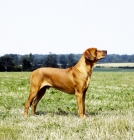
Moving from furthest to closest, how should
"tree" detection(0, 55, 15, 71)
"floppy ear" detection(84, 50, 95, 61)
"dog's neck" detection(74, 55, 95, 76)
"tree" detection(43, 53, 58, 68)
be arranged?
"tree" detection(43, 53, 58, 68) → "tree" detection(0, 55, 15, 71) → "dog's neck" detection(74, 55, 95, 76) → "floppy ear" detection(84, 50, 95, 61)

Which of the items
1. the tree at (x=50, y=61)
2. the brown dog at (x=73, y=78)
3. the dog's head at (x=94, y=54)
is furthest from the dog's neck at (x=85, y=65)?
the tree at (x=50, y=61)

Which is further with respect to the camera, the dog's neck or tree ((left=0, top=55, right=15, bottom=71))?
tree ((left=0, top=55, right=15, bottom=71))

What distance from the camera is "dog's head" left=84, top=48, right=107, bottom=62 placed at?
8984 mm

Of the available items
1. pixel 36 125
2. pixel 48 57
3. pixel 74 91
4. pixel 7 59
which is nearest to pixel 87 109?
pixel 74 91

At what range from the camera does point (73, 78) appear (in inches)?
366

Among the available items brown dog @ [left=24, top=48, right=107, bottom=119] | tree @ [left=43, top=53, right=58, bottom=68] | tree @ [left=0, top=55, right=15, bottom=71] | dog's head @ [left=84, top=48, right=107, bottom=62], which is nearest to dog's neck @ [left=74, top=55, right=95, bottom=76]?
brown dog @ [left=24, top=48, right=107, bottom=119]

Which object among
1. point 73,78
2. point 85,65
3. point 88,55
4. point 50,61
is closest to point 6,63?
point 50,61

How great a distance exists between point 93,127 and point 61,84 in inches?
110

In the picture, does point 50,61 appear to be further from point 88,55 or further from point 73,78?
point 88,55

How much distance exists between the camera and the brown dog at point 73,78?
9.05 meters

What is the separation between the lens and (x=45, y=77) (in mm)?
9523

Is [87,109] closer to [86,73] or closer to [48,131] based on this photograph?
[86,73]

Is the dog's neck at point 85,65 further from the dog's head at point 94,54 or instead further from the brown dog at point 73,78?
the dog's head at point 94,54

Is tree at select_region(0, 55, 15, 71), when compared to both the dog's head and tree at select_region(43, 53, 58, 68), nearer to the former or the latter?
tree at select_region(43, 53, 58, 68)
